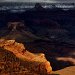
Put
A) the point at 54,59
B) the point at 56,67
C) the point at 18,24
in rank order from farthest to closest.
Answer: the point at 18,24 → the point at 54,59 → the point at 56,67

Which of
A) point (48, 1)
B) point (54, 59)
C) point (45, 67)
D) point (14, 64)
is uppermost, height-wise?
point (14, 64)

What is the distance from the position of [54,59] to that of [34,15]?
3371 centimetres

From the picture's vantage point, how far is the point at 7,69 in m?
12.6

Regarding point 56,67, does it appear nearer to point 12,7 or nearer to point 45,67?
point 45,67

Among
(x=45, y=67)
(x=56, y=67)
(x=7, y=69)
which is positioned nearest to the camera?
(x=7, y=69)

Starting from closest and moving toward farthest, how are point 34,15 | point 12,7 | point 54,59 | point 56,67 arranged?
point 56,67, point 54,59, point 34,15, point 12,7

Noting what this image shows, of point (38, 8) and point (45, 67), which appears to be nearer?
point (45, 67)

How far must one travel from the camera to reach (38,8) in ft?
209

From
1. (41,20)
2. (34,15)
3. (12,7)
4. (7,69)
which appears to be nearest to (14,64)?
(7,69)

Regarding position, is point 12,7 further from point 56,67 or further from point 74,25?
point 56,67

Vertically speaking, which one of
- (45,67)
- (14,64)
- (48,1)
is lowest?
(48,1)

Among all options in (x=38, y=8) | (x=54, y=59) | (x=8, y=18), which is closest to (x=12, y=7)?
(x=38, y=8)

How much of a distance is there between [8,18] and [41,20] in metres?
6.36

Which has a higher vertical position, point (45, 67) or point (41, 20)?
point (45, 67)
